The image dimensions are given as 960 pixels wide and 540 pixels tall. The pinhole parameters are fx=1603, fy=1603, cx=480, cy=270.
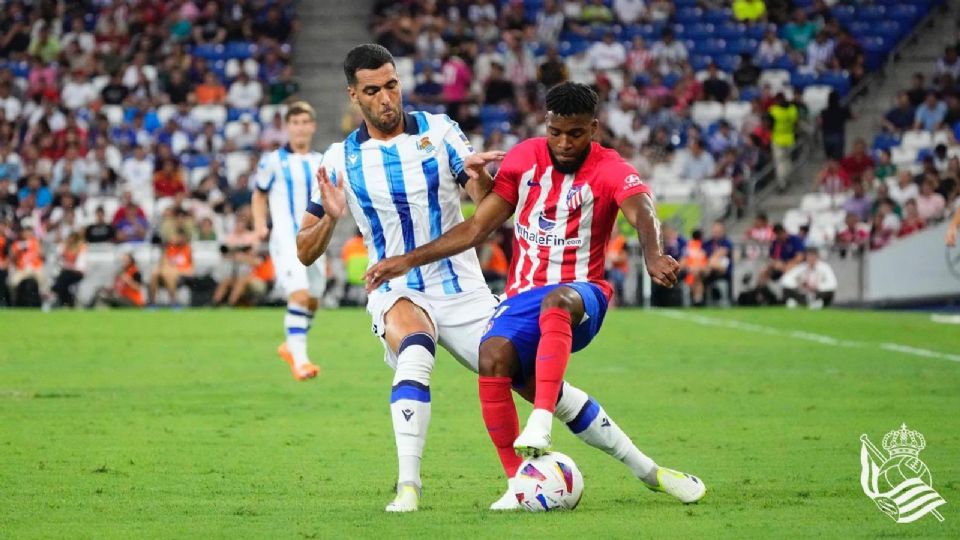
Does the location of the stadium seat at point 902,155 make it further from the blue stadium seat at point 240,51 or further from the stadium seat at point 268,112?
the blue stadium seat at point 240,51

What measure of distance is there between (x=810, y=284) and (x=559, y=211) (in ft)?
67.8

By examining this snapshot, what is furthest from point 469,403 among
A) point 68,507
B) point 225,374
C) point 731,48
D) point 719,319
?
point 731,48

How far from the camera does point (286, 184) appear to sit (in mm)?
14883

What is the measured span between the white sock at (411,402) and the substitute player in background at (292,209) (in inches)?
275

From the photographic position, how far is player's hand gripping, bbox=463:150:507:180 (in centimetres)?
748

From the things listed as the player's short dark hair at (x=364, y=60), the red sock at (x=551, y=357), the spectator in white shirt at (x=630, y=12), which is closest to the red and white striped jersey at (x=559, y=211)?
the red sock at (x=551, y=357)

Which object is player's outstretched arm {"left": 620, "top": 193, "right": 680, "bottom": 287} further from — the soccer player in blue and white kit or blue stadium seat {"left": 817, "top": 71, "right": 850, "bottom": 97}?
blue stadium seat {"left": 817, "top": 71, "right": 850, "bottom": 97}

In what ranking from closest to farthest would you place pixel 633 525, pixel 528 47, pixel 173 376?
pixel 633 525 < pixel 173 376 < pixel 528 47

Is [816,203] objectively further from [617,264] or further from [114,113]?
[114,113]

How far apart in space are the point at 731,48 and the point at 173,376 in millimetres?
21844

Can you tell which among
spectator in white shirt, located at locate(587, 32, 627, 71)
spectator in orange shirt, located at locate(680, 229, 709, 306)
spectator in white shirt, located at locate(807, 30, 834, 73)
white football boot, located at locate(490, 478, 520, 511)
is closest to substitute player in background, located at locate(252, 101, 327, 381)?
white football boot, located at locate(490, 478, 520, 511)

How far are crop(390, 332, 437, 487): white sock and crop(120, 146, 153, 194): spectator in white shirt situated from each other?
23605 millimetres

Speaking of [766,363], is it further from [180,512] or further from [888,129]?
[888,129]

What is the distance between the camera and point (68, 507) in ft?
24.5
